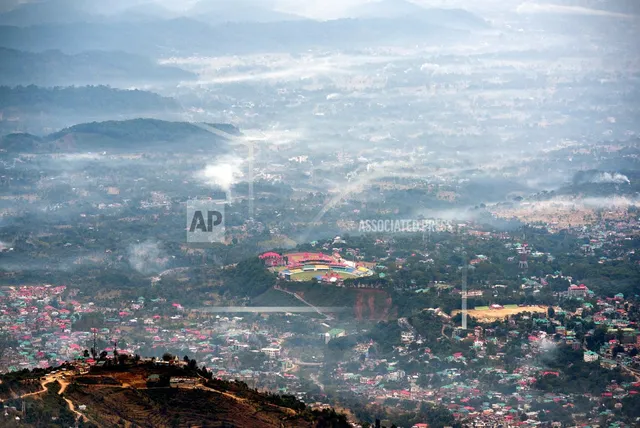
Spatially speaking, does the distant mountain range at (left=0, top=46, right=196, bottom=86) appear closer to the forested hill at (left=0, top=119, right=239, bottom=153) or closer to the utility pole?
the forested hill at (left=0, top=119, right=239, bottom=153)

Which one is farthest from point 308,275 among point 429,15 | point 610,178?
point 429,15

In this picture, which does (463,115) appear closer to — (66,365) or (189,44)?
(189,44)

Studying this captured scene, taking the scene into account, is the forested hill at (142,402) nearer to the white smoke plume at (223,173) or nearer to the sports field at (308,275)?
the sports field at (308,275)

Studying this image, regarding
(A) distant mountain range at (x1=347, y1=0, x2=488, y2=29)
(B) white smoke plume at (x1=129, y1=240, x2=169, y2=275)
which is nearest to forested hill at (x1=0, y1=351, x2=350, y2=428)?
(B) white smoke plume at (x1=129, y1=240, x2=169, y2=275)

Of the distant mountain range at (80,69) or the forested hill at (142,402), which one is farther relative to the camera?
A: the distant mountain range at (80,69)

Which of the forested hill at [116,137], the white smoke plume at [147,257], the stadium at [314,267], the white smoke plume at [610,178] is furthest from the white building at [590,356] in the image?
the forested hill at [116,137]

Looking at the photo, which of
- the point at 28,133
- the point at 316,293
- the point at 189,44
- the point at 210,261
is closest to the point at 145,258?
the point at 210,261

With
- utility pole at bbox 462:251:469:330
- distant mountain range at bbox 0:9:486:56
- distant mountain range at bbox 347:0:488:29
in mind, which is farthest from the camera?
distant mountain range at bbox 347:0:488:29
